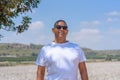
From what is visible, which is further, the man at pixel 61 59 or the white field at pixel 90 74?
the white field at pixel 90 74

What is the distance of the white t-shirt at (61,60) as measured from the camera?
5684 mm

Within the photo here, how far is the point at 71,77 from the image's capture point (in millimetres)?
5660

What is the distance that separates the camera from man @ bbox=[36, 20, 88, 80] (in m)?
5.69

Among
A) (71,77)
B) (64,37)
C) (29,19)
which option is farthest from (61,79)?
(29,19)

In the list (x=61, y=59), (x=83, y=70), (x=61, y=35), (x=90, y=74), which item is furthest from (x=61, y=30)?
(x=90, y=74)

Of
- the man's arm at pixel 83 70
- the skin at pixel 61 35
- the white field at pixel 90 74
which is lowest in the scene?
the white field at pixel 90 74

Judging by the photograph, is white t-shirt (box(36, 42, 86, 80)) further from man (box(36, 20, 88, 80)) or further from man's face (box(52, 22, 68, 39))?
man's face (box(52, 22, 68, 39))

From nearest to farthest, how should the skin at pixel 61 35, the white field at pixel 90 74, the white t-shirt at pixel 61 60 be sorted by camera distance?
the white t-shirt at pixel 61 60
the skin at pixel 61 35
the white field at pixel 90 74

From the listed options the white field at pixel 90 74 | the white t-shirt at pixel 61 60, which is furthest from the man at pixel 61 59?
the white field at pixel 90 74

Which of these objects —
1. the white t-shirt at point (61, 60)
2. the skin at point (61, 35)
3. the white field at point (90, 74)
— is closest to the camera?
the white t-shirt at point (61, 60)

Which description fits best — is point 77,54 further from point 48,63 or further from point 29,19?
point 29,19

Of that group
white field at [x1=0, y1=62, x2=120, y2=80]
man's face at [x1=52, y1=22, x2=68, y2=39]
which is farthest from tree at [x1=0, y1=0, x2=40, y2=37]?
white field at [x1=0, y1=62, x2=120, y2=80]

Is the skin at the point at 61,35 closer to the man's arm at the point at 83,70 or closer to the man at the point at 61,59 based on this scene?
the man at the point at 61,59

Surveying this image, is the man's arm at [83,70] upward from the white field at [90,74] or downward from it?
upward
